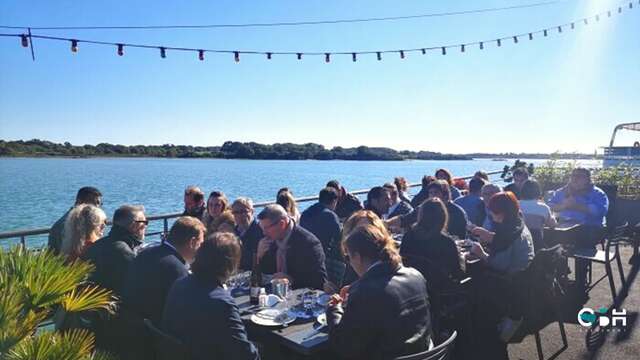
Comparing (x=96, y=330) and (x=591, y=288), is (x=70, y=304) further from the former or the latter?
(x=591, y=288)

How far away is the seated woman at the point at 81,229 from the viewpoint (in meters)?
3.40

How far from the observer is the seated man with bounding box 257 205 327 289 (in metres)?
3.73

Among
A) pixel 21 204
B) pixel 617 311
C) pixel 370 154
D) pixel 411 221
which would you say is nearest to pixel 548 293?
pixel 617 311

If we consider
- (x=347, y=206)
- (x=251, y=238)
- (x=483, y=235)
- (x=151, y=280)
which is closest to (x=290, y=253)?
(x=251, y=238)

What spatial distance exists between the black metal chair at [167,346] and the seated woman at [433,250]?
1.88m

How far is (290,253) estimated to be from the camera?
379 centimetres

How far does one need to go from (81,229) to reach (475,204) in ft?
15.5

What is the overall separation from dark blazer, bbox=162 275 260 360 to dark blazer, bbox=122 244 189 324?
1.53 feet

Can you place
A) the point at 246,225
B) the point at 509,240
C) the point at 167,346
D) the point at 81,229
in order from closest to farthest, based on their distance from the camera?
the point at 167,346 → the point at 81,229 → the point at 509,240 → the point at 246,225

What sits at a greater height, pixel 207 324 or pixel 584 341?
pixel 207 324

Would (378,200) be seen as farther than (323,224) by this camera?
Yes

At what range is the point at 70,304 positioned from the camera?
1.63m

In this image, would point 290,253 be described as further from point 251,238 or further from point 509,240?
point 509,240

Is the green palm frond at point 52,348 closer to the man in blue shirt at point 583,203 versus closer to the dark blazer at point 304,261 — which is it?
the dark blazer at point 304,261
